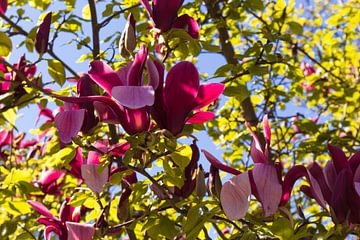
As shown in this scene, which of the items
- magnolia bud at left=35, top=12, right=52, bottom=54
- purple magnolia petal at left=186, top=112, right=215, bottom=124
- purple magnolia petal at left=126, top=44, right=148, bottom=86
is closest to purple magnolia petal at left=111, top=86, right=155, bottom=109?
purple magnolia petal at left=126, top=44, right=148, bottom=86

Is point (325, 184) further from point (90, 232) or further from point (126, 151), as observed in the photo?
point (90, 232)

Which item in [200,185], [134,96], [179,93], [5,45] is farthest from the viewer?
[5,45]

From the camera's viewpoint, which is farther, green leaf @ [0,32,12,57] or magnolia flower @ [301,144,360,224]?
green leaf @ [0,32,12,57]

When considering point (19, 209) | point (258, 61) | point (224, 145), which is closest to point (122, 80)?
Answer: point (19, 209)

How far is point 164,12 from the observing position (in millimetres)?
1031

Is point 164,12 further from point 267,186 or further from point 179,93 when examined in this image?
point 267,186

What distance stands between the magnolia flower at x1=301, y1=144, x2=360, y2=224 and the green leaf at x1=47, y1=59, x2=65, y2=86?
0.68 meters

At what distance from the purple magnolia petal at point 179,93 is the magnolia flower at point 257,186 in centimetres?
9

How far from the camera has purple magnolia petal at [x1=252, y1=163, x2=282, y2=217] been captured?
836mm

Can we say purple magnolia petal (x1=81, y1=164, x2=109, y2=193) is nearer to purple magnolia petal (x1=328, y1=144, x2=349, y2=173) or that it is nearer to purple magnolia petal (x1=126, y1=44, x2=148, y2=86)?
purple magnolia petal (x1=126, y1=44, x2=148, y2=86)

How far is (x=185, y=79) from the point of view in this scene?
0.83m

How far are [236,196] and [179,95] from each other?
19 centimetres

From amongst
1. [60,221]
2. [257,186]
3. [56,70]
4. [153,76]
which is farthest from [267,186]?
[56,70]

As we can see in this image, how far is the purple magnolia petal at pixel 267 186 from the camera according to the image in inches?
32.9
